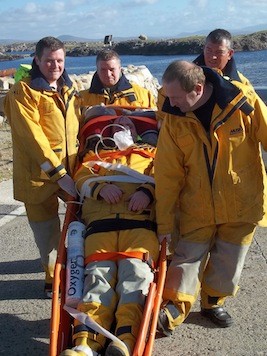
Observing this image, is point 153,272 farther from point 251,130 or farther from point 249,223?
point 251,130

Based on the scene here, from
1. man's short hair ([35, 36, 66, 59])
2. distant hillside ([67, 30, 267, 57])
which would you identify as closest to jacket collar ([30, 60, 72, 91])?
man's short hair ([35, 36, 66, 59])

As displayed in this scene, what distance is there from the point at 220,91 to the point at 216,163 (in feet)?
1.56

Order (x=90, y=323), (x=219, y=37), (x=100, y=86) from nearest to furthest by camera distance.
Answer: (x=90, y=323) < (x=219, y=37) < (x=100, y=86)

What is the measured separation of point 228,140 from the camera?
4047 millimetres

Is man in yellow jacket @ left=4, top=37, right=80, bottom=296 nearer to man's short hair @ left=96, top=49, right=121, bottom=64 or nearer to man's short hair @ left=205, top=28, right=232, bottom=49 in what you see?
man's short hair @ left=96, top=49, right=121, bottom=64

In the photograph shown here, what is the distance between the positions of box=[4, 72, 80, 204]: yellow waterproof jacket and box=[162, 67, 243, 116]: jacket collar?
41.1 inches

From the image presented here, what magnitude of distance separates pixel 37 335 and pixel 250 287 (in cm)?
178

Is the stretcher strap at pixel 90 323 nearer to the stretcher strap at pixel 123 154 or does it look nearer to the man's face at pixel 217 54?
the stretcher strap at pixel 123 154

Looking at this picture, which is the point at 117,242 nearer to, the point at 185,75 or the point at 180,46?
the point at 185,75

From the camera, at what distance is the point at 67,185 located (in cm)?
466

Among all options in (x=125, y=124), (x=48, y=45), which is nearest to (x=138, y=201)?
(x=125, y=124)

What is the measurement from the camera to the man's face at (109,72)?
5.42 metres

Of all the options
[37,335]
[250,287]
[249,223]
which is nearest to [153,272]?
[249,223]

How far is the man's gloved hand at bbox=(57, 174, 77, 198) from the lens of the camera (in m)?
4.64
